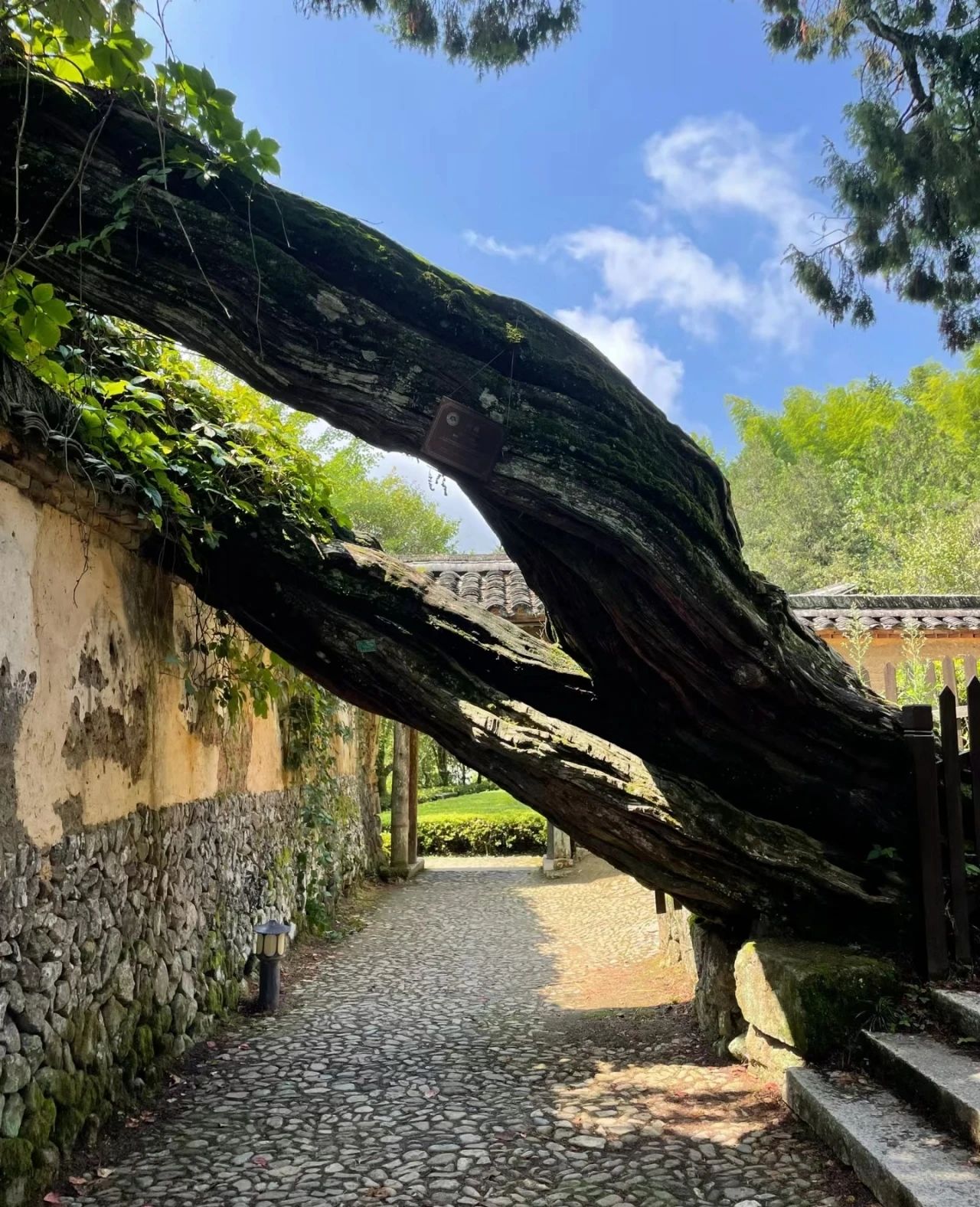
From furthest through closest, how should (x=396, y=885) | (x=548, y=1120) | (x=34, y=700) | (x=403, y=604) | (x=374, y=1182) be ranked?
(x=396, y=885), (x=403, y=604), (x=548, y=1120), (x=34, y=700), (x=374, y=1182)

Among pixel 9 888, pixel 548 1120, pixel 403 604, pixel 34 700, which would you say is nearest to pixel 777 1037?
pixel 548 1120

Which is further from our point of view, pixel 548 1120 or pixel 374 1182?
pixel 548 1120

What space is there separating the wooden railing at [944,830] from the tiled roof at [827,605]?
5.74m

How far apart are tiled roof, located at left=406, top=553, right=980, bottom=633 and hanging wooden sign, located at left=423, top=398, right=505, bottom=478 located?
6.08 metres

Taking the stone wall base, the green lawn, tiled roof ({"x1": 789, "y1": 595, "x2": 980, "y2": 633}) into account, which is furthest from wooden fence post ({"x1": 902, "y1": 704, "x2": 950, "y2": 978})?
the green lawn

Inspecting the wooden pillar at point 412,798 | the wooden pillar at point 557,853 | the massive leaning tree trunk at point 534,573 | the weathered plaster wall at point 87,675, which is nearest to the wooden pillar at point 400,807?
the wooden pillar at point 412,798

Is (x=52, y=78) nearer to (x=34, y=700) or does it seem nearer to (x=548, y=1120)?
(x=34, y=700)

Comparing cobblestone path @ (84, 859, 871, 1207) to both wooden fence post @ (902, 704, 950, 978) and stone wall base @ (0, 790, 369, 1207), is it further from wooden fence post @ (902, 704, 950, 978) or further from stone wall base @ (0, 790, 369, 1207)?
wooden fence post @ (902, 704, 950, 978)

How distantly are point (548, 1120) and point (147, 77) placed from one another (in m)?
4.32

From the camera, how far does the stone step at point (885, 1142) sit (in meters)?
2.36

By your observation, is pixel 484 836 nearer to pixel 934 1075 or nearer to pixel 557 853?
pixel 557 853

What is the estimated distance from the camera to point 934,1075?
2887 millimetres

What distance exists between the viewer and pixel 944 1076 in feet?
9.39

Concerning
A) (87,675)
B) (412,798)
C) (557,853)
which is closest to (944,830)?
(87,675)
